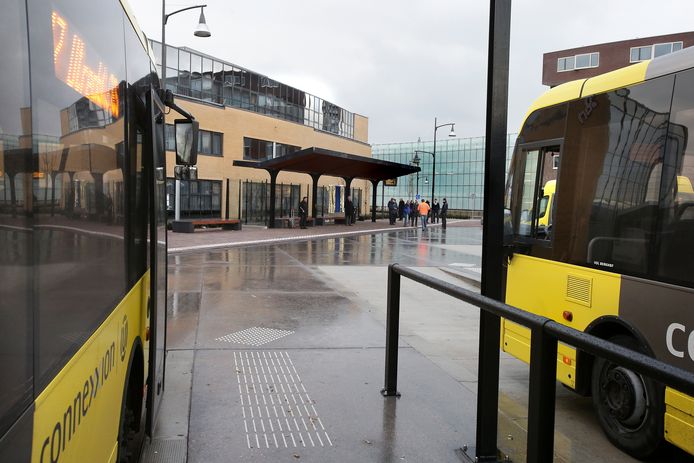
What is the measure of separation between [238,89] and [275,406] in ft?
116

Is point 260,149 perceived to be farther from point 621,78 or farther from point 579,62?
point 621,78

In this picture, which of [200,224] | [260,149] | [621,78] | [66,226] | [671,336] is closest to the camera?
[66,226]

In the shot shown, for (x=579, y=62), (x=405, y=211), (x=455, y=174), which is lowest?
(x=405, y=211)

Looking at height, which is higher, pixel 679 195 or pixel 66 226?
pixel 679 195

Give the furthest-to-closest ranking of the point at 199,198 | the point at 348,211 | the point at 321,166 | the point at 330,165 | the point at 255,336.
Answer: the point at 348,211 < the point at 199,198 < the point at 330,165 < the point at 321,166 < the point at 255,336

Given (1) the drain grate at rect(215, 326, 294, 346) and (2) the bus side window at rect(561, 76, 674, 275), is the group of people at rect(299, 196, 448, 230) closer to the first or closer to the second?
(1) the drain grate at rect(215, 326, 294, 346)

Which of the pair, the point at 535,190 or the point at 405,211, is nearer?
the point at 535,190

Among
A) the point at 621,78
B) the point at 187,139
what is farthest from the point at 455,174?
the point at 187,139

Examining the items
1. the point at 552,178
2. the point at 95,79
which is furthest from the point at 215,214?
the point at 95,79

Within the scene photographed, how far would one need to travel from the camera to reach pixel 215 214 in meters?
35.1

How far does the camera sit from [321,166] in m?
32.9

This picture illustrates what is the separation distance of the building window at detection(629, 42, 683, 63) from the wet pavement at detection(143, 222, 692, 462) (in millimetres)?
48956

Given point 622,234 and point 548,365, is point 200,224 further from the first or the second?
point 548,365

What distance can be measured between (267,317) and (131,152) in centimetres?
555
